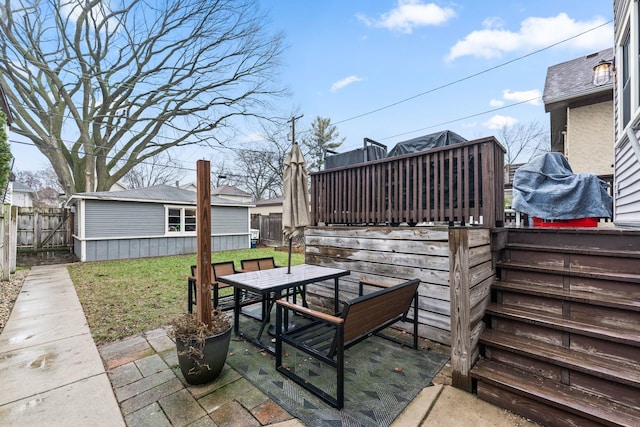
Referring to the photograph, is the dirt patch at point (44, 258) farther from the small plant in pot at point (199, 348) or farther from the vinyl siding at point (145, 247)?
the small plant in pot at point (199, 348)

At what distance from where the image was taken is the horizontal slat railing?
3.05 meters

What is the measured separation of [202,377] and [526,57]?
11525 mm

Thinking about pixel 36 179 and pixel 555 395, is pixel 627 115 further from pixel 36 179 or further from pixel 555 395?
pixel 36 179

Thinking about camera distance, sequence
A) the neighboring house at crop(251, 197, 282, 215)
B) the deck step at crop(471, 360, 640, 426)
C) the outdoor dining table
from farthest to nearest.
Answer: the neighboring house at crop(251, 197, 282, 215), the outdoor dining table, the deck step at crop(471, 360, 640, 426)

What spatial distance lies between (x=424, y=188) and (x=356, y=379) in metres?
2.39

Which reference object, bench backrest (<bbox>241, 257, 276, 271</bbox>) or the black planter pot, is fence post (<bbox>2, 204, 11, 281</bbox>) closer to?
bench backrest (<bbox>241, 257, 276, 271</bbox>)

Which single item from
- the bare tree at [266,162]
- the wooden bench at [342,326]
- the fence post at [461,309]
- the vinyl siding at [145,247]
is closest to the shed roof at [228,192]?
the bare tree at [266,162]

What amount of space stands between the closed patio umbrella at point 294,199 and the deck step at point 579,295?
7.40 feet

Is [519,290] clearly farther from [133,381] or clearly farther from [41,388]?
[41,388]

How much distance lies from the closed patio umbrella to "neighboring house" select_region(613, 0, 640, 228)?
389 cm

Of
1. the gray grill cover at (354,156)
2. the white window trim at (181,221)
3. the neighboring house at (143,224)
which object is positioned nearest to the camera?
the gray grill cover at (354,156)

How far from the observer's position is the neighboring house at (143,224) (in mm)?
9688

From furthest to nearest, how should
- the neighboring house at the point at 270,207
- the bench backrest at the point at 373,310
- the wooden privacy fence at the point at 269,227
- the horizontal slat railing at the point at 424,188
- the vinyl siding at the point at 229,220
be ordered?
the neighboring house at the point at 270,207 → the wooden privacy fence at the point at 269,227 → the vinyl siding at the point at 229,220 → the horizontal slat railing at the point at 424,188 → the bench backrest at the point at 373,310

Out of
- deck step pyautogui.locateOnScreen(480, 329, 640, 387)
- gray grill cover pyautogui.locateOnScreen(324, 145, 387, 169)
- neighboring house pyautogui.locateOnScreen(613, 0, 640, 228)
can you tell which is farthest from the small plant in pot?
neighboring house pyautogui.locateOnScreen(613, 0, 640, 228)
